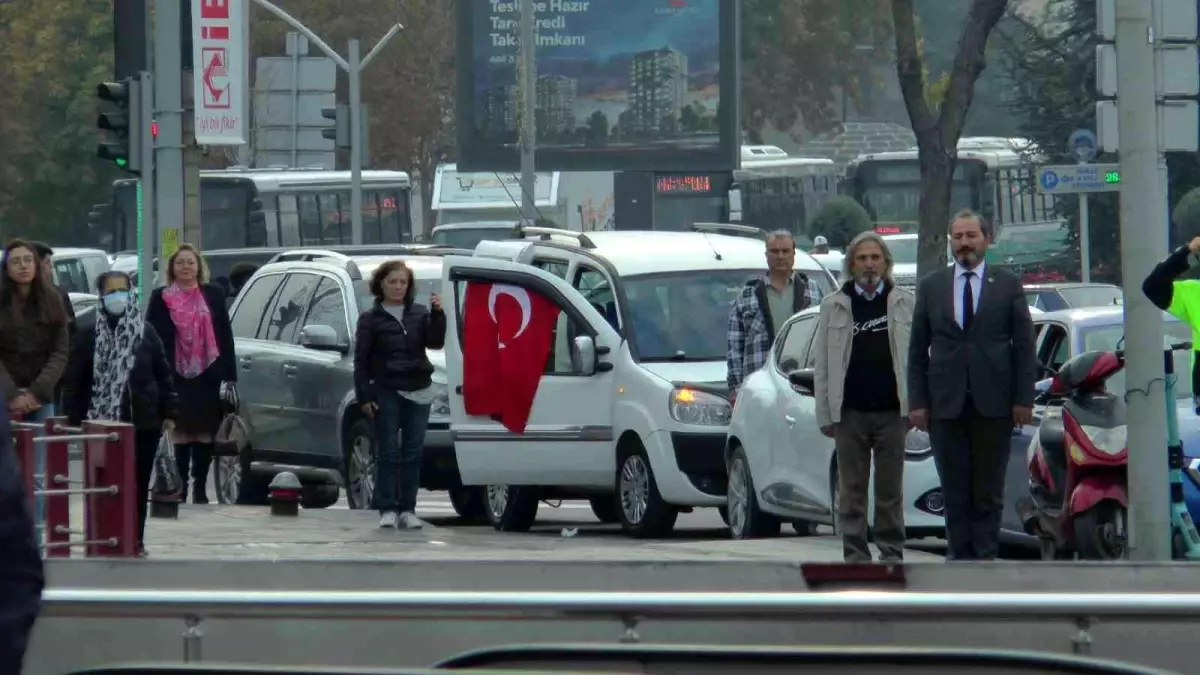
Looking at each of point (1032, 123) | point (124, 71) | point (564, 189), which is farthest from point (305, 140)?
point (124, 71)

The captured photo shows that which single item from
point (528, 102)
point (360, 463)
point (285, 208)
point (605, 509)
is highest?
point (528, 102)

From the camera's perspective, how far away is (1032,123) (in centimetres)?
4656

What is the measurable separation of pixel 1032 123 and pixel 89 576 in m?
41.9

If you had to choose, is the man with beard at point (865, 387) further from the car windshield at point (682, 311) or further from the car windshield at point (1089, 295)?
the car windshield at point (1089, 295)

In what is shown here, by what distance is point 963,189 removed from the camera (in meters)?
51.2

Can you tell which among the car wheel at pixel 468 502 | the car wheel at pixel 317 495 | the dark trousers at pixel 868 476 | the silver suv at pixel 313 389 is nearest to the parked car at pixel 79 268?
the silver suv at pixel 313 389

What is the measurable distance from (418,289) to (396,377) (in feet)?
10.9

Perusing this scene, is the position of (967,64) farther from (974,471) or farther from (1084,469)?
(974,471)

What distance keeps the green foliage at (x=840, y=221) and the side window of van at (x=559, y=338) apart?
112 feet

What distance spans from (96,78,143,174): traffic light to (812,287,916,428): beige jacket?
9.59m

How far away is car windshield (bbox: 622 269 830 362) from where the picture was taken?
14.9 metres

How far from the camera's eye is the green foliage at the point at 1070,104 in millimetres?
44219

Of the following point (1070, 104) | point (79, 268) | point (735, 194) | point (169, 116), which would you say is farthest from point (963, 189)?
point (169, 116)

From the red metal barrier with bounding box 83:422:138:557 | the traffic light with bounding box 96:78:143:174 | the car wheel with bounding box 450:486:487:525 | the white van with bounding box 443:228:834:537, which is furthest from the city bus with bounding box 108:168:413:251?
the red metal barrier with bounding box 83:422:138:557
